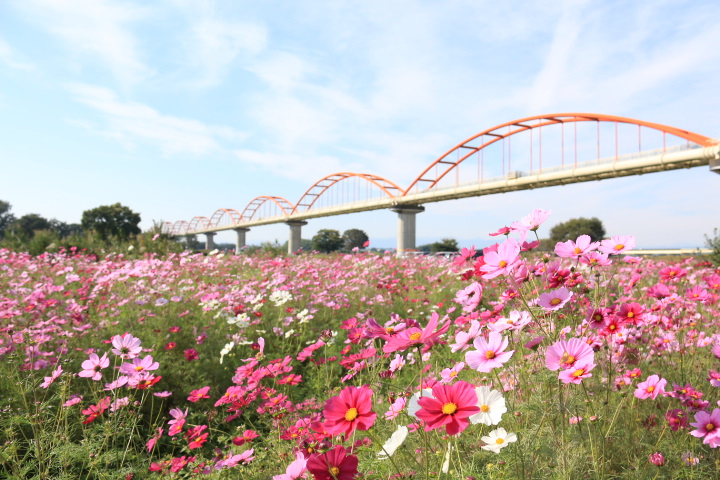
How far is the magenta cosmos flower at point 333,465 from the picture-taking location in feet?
3.08

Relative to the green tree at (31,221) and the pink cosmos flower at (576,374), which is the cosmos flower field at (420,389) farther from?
the green tree at (31,221)

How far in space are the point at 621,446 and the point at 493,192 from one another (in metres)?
28.9

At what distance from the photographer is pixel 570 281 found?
186 centimetres

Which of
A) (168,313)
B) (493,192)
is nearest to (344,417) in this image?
(168,313)

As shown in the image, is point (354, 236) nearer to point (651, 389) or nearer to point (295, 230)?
point (295, 230)

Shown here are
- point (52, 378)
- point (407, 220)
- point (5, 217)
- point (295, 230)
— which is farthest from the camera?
point (5, 217)

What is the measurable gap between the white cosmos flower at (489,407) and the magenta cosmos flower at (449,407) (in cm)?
21

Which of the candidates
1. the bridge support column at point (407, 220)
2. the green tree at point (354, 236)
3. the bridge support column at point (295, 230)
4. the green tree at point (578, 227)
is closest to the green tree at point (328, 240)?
the green tree at point (354, 236)

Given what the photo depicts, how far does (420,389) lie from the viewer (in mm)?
1266

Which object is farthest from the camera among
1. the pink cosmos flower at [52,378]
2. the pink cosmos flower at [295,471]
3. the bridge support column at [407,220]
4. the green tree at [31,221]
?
the green tree at [31,221]

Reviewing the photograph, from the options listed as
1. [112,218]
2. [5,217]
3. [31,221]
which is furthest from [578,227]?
Answer: [5,217]

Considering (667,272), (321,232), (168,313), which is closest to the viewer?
(667,272)

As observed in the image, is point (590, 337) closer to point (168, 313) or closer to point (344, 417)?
point (344, 417)

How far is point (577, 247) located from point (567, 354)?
1.49ft
